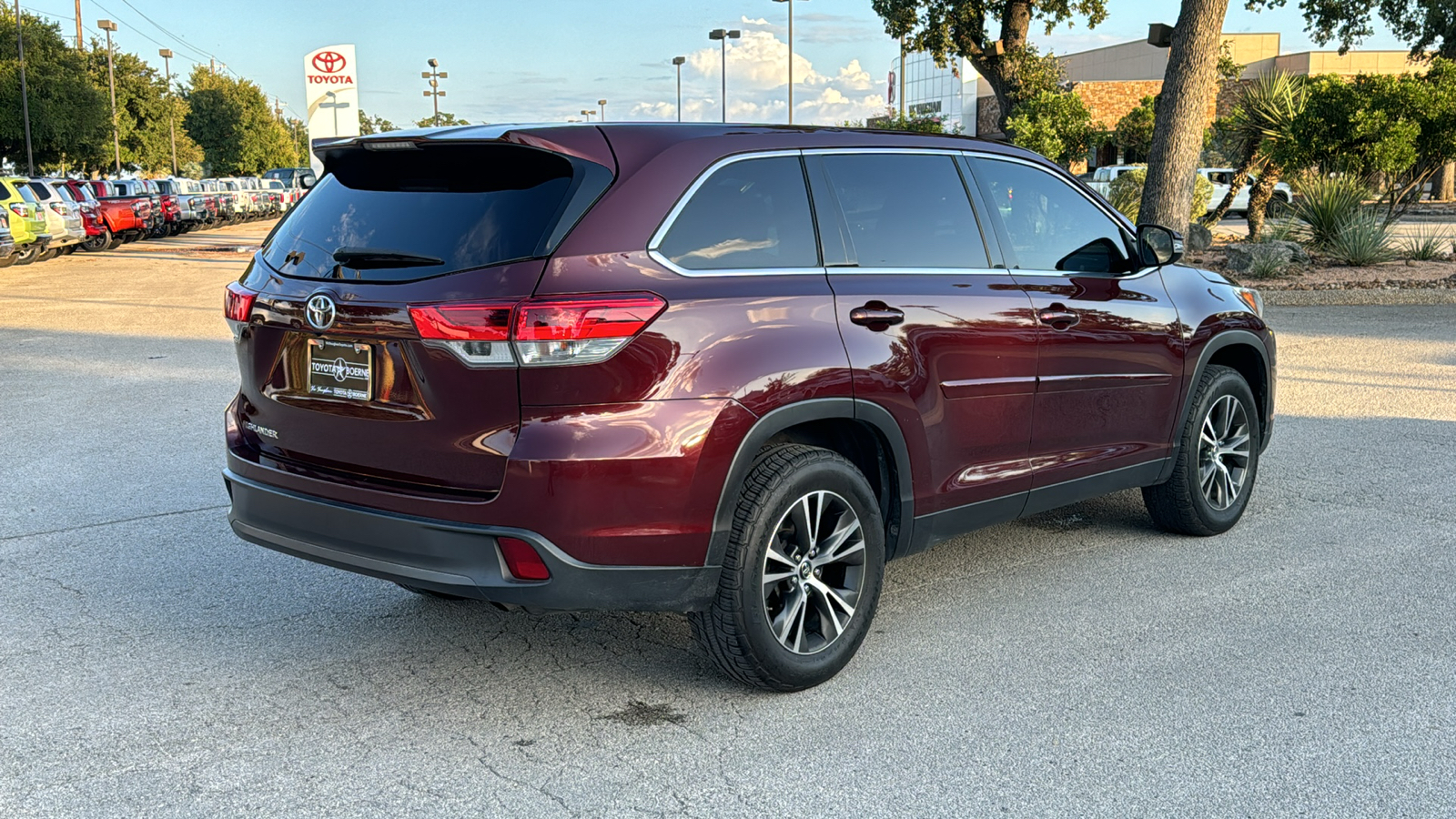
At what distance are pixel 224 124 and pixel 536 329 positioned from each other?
93.8 m

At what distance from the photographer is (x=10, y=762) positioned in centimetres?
368

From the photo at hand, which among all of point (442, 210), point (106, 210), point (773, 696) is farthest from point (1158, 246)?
point (106, 210)

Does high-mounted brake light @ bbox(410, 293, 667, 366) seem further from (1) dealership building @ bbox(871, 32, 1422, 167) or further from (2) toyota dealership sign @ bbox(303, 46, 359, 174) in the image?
(1) dealership building @ bbox(871, 32, 1422, 167)

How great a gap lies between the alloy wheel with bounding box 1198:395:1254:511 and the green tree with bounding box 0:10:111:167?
174 ft

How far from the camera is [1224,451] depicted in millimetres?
6066

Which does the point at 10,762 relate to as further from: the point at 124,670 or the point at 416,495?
the point at 416,495

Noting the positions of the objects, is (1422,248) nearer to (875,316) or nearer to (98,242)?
(875,316)

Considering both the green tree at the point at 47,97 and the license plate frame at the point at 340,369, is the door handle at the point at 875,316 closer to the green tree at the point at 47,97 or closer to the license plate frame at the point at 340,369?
the license plate frame at the point at 340,369

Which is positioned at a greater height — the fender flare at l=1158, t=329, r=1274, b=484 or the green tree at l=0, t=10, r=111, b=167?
the green tree at l=0, t=10, r=111, b=167

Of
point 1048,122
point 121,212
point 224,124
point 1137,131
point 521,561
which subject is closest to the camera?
point 521,561

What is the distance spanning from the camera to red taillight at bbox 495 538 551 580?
3641 millimetres

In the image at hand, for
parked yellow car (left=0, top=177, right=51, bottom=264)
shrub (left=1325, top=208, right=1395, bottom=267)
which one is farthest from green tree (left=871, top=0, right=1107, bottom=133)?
parked yellow car (left=0, top=177, right=51, bottom=264)

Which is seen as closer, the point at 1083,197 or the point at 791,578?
the point at 791,578

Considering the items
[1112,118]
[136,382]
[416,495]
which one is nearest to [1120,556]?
[416,495]
